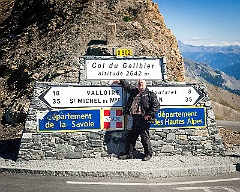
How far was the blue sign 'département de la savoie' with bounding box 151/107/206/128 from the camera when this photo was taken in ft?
31.1

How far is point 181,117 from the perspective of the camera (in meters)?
9.55

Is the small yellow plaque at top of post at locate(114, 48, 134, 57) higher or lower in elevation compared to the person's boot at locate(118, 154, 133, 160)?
higher

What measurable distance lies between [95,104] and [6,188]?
11.7 ft

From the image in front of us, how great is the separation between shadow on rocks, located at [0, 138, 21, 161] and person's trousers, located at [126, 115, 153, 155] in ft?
11.7

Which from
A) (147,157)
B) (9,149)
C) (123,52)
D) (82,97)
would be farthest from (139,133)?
(9,149)

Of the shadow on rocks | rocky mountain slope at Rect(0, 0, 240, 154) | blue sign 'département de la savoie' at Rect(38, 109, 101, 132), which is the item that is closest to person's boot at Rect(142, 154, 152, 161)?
blue sign 'département de la savoie' at Rect(38, 109, 101, 132)

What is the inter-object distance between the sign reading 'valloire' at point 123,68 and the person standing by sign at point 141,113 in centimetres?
77

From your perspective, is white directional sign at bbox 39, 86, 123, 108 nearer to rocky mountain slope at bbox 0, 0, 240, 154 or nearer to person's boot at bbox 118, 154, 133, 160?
person's boot at bbox 118, 154, 133, 160

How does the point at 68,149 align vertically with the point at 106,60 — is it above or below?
below

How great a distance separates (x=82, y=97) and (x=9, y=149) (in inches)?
137

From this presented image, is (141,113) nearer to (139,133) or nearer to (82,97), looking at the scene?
(139,133)

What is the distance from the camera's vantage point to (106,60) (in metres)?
9.54

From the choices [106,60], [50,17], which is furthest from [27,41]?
[106,60]

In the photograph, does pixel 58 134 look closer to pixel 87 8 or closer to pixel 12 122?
pixel 12 122
